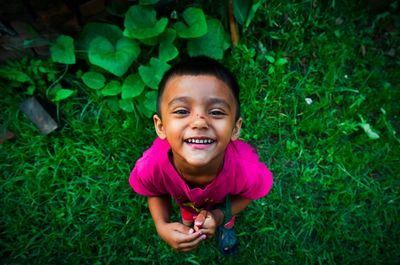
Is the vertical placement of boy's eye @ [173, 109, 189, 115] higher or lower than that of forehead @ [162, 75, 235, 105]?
lower

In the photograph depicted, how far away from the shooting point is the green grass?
2211mm

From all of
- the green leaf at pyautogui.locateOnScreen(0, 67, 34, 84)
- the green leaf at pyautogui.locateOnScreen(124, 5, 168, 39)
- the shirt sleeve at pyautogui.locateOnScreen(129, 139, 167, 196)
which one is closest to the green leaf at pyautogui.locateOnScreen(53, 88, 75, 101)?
the green leaf at pyautogui.locateOnScreen(0, 67, 34, 84)

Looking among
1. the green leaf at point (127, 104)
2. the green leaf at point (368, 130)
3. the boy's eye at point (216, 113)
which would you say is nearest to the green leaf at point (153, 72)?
the green leaf at point (127, 104)

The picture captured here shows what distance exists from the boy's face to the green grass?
1059mm

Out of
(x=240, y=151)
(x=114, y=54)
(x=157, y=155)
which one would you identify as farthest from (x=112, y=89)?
(x=240, y=151)

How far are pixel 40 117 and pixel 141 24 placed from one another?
95 centimetres

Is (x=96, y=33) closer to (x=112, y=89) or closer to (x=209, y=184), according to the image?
(x=112, y=89)

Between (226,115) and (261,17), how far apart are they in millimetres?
1551

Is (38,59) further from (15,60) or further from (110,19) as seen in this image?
(110,19)

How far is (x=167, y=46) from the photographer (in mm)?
2230

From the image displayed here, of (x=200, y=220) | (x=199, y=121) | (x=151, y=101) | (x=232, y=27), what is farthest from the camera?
(x=232, y=27)

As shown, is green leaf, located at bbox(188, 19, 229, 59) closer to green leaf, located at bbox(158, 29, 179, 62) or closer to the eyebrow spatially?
green leaf, located at bbox(158, 29, 179, 62)

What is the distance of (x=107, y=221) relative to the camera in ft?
7.35

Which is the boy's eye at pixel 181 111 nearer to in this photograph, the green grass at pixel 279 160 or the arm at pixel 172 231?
the arm at pixel 172 231
